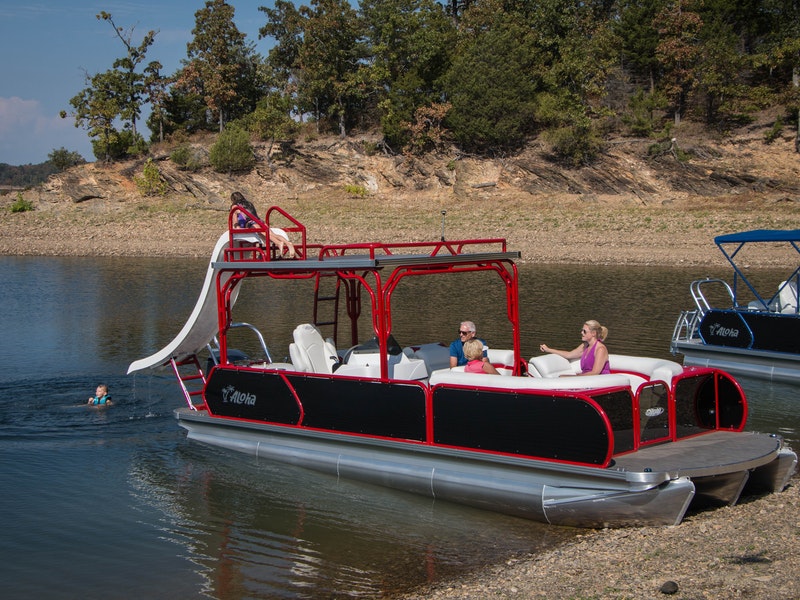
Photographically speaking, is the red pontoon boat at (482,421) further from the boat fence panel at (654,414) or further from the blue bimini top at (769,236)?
the blue bimini top at (769,236)

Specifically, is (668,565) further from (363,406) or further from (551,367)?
(363,406)

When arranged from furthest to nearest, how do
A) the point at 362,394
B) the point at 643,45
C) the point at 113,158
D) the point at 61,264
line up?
1. the point at 113,158
2. the point at 643,45
3. the point at 61,264
4. the point at 362,394

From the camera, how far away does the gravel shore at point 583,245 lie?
6.95 metres

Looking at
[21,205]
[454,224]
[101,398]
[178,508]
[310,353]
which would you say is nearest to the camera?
[178,508]

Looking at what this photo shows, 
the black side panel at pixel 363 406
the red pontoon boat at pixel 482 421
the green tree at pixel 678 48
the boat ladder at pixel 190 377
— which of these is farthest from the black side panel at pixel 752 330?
the green tree at pixel 678 48

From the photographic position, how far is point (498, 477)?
350 inches

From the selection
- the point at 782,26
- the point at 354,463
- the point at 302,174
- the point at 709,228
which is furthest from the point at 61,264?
the point at 782,26

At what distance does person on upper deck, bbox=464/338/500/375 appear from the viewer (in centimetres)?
987

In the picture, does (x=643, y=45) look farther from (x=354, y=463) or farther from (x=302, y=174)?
(x=354, y=463)

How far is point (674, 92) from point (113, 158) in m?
37.9

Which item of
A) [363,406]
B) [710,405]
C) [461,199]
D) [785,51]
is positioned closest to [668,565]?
[710,405]

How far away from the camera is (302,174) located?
5762 centimetres

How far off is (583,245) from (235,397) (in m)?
28.3

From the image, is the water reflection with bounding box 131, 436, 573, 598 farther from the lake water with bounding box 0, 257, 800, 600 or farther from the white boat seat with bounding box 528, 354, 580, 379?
the white boat seat with bounding box 528, 354, 580, 379
